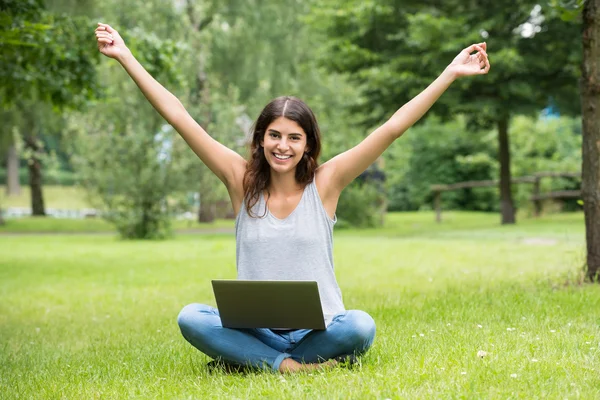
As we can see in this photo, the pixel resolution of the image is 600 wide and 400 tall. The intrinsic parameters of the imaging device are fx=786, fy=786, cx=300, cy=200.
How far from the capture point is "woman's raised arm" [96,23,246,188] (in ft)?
13.5

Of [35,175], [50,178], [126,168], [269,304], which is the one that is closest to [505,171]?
[126,168]

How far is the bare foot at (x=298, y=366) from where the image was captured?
12.7ft

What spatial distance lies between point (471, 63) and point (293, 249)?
52.0 inches

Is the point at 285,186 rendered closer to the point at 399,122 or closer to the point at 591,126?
the point at 399,122

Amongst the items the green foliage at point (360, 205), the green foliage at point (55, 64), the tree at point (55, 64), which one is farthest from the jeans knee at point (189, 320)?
the green foliage at point (360, 205)

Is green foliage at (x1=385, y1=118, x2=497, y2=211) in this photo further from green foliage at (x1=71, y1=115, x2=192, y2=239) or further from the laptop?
the laptop

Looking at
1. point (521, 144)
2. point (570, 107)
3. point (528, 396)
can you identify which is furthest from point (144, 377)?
point (521, 144)

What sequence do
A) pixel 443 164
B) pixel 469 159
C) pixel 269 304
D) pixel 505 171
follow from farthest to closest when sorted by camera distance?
pixel 443 164 < pixel 469 159 < pixel 505 171 < pixel 269 304

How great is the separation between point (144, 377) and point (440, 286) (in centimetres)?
498

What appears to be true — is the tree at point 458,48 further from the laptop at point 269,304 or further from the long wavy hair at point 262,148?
the laptop at point 269,304

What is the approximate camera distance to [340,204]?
23609 millimetres

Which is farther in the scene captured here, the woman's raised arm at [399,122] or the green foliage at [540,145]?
the green foliage at [540,145]

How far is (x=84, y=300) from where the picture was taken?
8.93 metres

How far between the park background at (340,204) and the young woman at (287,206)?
225 mm
